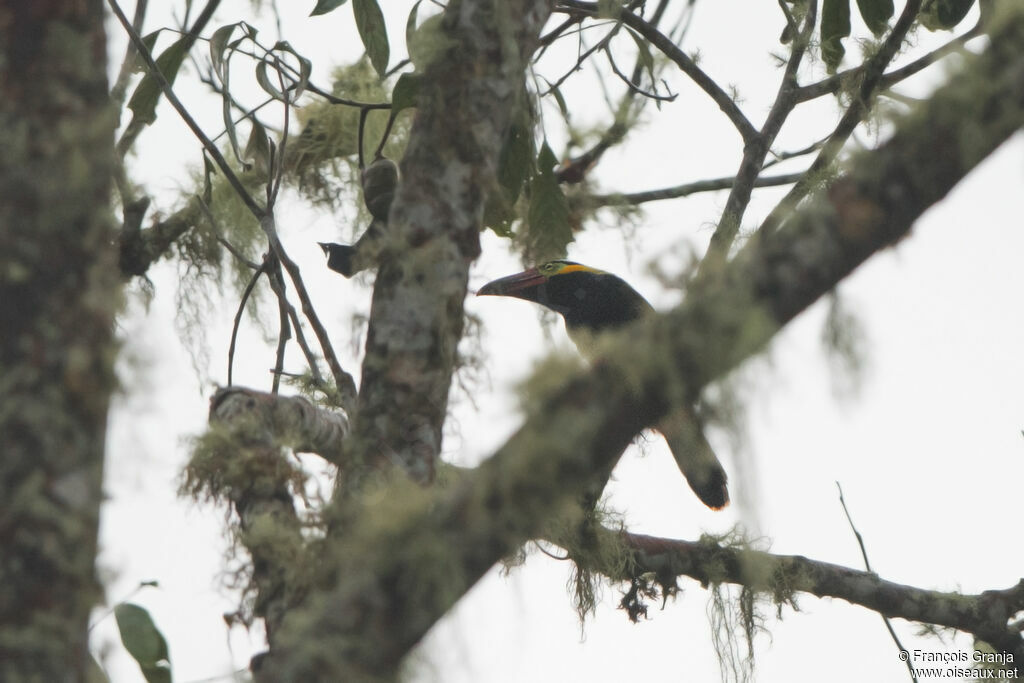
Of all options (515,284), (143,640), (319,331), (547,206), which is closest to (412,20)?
(547,206)

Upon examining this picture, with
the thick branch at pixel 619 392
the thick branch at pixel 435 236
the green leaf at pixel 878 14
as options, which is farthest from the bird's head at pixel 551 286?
the thick branch at pixel 619 392

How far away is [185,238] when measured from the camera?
3084mm

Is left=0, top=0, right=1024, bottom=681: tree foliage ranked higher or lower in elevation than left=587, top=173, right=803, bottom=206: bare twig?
lower

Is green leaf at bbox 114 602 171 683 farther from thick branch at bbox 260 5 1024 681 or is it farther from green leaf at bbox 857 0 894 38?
green leaf at bbox 857 0 894 38

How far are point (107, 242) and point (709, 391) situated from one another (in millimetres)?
693

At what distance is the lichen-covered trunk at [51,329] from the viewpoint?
43.3 inches

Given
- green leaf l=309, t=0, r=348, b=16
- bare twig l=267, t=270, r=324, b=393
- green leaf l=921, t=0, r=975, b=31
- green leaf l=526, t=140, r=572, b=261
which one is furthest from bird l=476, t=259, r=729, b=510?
bare twig l=267, t=270, r=324, b=393

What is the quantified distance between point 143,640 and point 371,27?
1.56 meters

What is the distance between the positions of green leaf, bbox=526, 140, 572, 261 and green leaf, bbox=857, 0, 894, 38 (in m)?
0.93

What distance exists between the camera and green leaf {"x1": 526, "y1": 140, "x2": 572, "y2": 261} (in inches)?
115

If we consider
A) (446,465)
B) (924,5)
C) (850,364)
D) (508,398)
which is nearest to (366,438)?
(508,398)

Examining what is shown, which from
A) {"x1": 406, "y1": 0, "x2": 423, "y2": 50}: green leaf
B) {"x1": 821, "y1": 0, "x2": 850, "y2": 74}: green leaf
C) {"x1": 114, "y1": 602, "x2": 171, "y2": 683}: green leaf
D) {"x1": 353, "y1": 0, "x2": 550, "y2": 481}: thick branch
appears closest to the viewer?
{"x1": 353, "y1": 0, "x2": 550, "y2": 481}: thick branch

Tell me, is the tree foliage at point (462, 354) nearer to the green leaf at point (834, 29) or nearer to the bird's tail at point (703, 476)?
the green leaf at point (834, 29)

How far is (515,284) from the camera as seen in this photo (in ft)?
14.8
